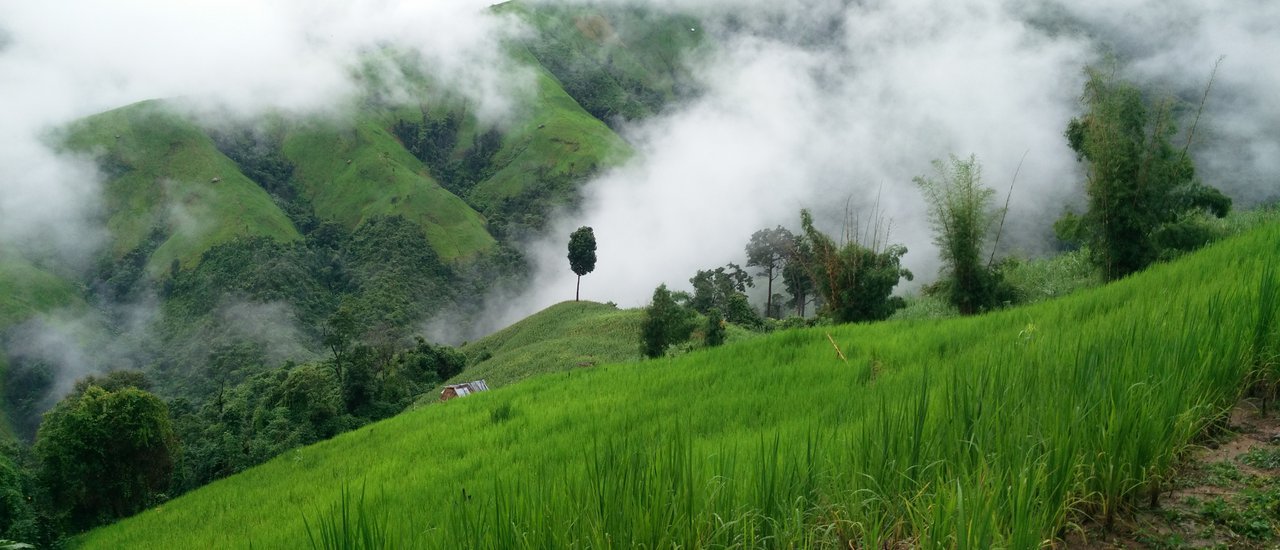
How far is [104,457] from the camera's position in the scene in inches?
1438

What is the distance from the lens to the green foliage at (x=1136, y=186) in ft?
43.5

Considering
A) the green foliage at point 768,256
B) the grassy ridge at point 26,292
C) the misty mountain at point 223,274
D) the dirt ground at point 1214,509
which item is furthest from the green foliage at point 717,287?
the grassy ridge at point 26,292

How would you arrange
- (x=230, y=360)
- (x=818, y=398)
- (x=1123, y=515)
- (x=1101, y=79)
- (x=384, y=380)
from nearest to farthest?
(x=1123, y=515)
(x=818, y=398)
(x=1101, y=79)
(x=384, y=380)
(x=230, y=360)

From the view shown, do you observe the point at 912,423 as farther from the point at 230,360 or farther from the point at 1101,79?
the point at 230,360

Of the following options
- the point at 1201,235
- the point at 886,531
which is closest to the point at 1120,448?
the point at 886,531

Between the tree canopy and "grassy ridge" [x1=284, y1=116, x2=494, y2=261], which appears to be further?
"grassy ridge" [x1=284, y1=116, x2=494, y2=261]

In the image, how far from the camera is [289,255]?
524 feet

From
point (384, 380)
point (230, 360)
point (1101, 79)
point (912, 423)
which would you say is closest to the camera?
point (912, 423)

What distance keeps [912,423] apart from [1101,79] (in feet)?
47.3

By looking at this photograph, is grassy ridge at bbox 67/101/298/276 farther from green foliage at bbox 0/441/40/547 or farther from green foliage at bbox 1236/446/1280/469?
green foliage at bbox 1236/446/1280/469

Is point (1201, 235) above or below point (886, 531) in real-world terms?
above

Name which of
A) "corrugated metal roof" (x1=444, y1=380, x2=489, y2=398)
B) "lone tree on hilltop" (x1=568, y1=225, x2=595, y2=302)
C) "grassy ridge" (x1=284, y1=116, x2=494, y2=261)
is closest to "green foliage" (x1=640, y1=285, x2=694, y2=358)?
"corrugated metal roof" (x1=444, y1=380, x2=489, y2=398)

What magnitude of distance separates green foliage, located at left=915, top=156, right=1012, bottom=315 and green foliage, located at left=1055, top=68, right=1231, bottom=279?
2121 mm

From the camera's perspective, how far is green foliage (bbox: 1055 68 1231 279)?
13.3 m
